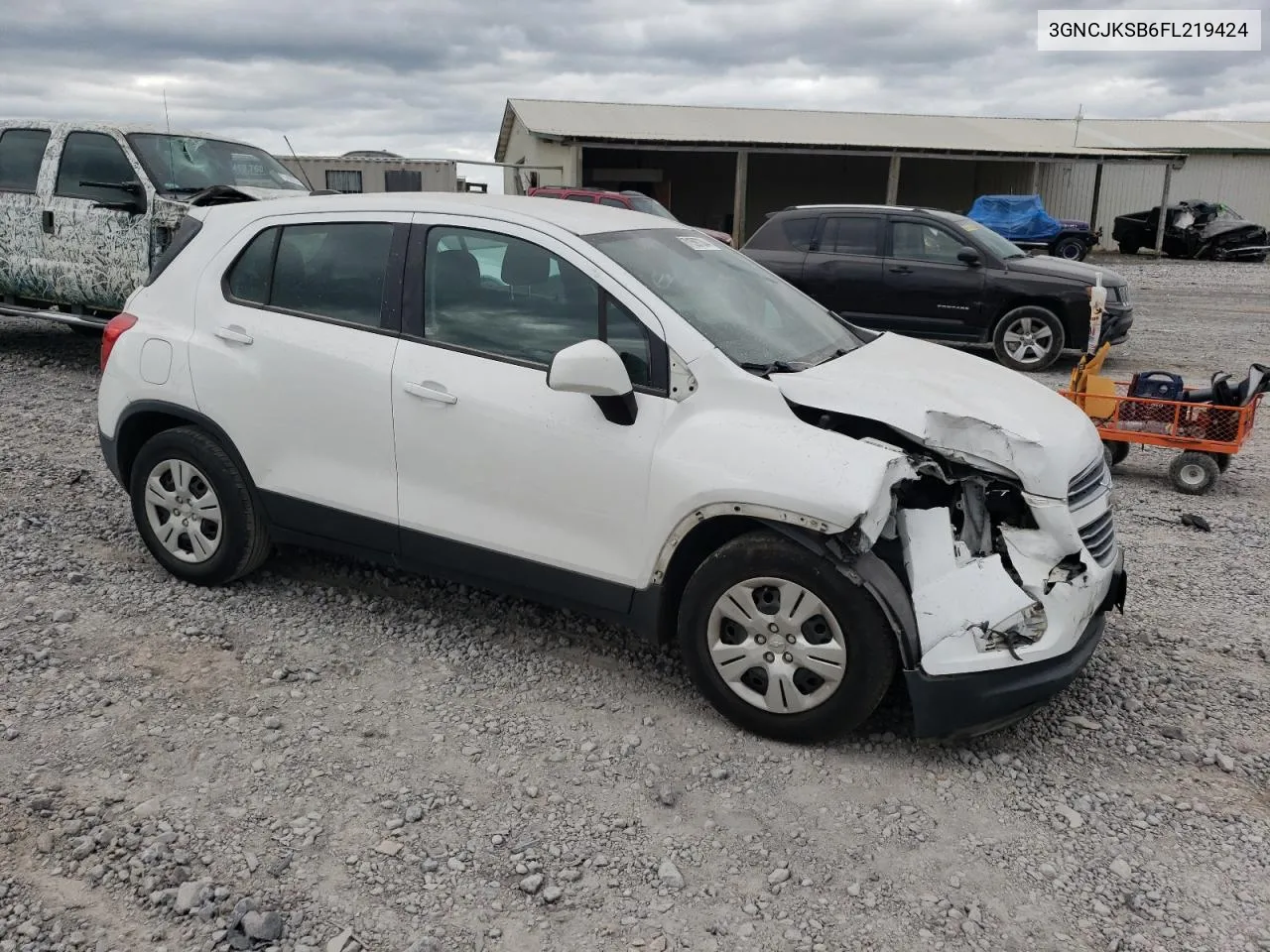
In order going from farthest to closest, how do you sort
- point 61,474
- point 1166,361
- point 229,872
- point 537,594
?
1. point 1166,361
2. point 61,474
3. point 537,594
4. point 229,872

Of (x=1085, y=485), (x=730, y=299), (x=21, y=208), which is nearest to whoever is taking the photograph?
(x=1085, y=485)

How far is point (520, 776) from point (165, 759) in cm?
118

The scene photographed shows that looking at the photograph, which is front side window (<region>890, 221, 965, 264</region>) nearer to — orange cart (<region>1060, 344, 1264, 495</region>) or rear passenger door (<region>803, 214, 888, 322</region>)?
rear passenger door (<region>803, 214, 888, 322</region>)

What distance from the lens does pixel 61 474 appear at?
6211mm

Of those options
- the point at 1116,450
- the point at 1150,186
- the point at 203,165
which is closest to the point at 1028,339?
the point at 1116,450

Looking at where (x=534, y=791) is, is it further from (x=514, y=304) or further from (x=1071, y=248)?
(x=1071, y=248)

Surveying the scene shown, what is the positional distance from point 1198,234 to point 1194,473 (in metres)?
24.2

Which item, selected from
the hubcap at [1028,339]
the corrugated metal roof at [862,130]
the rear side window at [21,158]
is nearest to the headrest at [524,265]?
the rear side window at [21,158]

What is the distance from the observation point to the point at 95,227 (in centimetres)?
826

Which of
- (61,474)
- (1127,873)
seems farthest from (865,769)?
(61,474)

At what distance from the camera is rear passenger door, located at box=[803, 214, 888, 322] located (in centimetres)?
1111

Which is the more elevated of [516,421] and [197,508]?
[516,421]

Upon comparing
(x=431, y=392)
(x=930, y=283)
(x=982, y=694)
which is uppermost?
(x=930, y=283)

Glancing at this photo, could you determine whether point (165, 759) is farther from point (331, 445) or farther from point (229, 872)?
point (331, 445)
